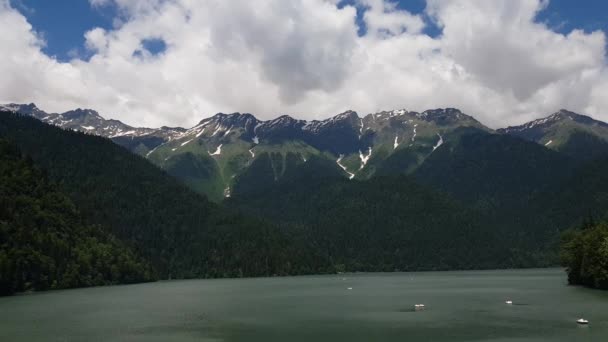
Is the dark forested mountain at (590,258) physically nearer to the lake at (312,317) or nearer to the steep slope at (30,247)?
the lake at (312,317)

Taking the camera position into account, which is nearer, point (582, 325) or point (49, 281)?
point (582, 325)

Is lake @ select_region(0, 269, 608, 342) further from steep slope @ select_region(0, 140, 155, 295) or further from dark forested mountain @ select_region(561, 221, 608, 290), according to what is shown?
steep slope @ select_region(0, 140, 155, 295)

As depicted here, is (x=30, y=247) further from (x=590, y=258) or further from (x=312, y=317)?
(x=590, y=258)

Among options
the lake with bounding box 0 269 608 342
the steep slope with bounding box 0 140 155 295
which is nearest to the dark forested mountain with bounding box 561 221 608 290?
the lake with bounding box 0 269 608 342

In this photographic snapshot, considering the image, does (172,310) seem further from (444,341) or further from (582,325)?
(582,325)

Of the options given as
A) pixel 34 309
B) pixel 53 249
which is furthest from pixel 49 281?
pixel 34 309

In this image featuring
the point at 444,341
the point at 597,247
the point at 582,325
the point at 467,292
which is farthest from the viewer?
the point at 467,292

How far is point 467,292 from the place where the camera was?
536 ft

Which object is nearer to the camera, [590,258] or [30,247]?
[590,258]

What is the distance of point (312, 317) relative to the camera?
355 feet

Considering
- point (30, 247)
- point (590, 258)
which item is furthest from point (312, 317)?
point (30, 247)

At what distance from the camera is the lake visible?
84.6m

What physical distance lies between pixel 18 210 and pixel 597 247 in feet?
525

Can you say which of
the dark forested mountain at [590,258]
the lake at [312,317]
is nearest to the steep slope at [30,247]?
the lake at [312,317]
